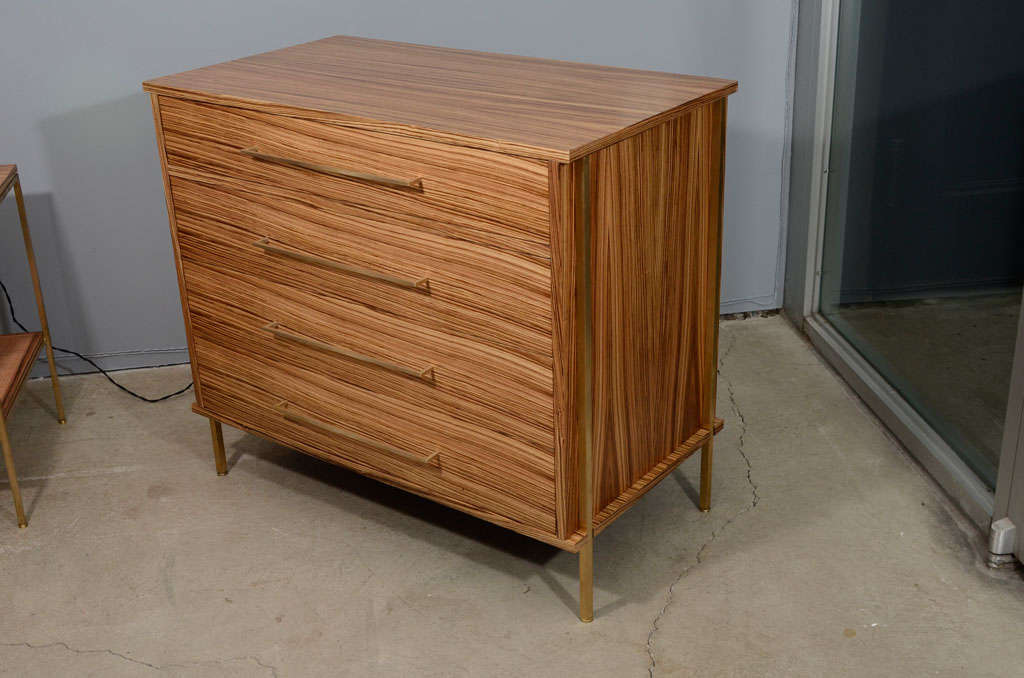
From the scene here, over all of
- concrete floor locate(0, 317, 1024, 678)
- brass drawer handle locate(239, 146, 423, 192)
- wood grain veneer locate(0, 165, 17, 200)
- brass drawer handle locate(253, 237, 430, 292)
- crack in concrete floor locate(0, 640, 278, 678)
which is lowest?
crack in concrete floor locate(0, 640, 278, 678)

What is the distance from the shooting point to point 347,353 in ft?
6.56

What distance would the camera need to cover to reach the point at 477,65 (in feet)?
6.97

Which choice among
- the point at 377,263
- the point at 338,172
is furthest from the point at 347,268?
the point at 338,172

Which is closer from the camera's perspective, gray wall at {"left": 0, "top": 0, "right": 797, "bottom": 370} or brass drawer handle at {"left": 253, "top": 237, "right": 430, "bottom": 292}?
brass drawer handle at {"left": 253, "top": 237, "right": 430, "bottom": 292}

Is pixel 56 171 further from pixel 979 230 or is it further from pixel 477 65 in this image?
pixel 979 230

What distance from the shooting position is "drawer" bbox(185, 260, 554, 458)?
1798 mm

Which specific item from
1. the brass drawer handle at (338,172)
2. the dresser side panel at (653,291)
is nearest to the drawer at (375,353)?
the dresser side panel at (653,291)

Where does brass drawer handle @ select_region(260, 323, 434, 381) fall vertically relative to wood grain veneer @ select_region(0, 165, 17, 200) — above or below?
below

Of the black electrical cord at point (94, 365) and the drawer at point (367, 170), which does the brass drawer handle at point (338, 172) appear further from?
the black electrical cord at point (94, 365)

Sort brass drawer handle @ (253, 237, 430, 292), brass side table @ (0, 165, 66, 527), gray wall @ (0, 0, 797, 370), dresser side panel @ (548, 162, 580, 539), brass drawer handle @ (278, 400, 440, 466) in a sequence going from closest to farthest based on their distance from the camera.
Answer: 1. dresser side panel @ (548, 162, 580, 539)
2. brass drawer handle @ (253, 237, 430, 292)
3. brass drawer handle @ (278, 400, 440, 466)
4. brass side table @ (0, 165, 66, 527)
5. gray wall @ (0, 0, 797, 370)

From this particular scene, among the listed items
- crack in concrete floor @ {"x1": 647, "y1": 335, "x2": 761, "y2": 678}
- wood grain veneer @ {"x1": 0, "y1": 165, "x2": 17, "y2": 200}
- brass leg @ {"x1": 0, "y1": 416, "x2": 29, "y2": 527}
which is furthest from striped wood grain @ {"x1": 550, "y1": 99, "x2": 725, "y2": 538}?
wood grain veneer @ {"x1": 0, "y1": 165, "x2": 17, "y2": 200}

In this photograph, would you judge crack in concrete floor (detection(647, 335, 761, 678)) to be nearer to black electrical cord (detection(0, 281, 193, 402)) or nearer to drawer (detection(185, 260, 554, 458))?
drawer (detection(185, 260, 554, 458))

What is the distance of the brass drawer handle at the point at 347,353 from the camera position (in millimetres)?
1907

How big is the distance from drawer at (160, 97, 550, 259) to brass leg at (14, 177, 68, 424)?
0.56m
